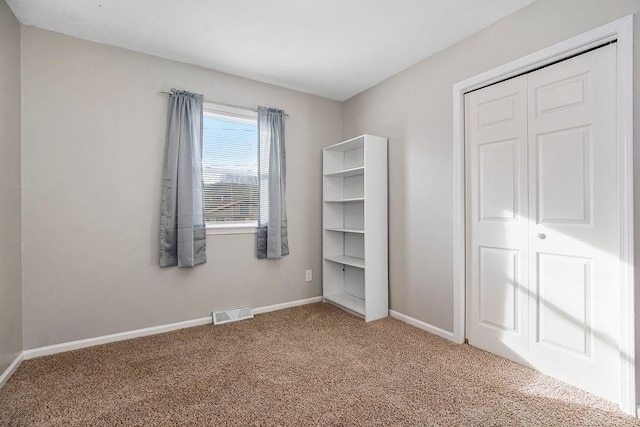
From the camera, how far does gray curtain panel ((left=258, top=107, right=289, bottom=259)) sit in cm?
329

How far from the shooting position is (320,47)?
2.66 meters

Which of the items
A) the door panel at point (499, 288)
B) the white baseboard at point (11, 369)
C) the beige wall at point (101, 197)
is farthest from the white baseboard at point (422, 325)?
the white baseboard at point (11, 369)

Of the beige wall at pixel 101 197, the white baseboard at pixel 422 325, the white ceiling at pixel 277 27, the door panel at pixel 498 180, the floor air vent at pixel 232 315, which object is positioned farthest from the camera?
the floor air vent at pixel 232 315

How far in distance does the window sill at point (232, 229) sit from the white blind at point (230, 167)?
0.20 ft

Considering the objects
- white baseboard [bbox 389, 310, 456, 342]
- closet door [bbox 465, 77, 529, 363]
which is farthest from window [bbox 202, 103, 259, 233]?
closet door [bbox 465, 77, 529, 363]

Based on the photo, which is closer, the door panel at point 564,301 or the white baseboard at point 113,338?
the door panel at point 564,301

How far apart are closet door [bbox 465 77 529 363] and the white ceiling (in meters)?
0.62

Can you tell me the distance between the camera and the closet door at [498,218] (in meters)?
2.19

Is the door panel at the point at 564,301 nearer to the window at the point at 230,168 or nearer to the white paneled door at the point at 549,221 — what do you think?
Result: the white paneled door at the point at 549,221

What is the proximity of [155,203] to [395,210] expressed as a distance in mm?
2255

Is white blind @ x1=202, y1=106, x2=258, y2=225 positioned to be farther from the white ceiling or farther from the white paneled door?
the white paneled door

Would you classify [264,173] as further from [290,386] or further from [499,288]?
[499,288]

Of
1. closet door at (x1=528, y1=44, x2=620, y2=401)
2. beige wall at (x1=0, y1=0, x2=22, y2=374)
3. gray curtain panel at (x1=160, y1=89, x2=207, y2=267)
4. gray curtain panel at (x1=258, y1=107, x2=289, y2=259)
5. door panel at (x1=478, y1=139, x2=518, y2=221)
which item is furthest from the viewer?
gray curtain panel at (x1=258, y1=107, x2=289, y2=259)

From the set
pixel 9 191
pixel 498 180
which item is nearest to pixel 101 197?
pixel 9 191
